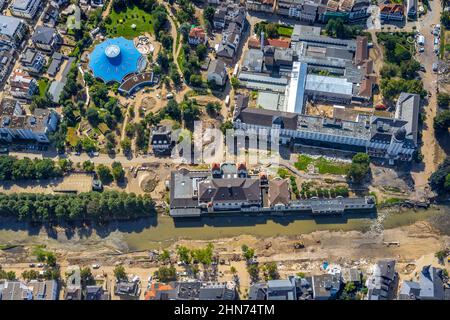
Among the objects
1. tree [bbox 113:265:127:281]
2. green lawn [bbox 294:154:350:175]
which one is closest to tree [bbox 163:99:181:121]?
green lawn [bbox 294:154:350:175]

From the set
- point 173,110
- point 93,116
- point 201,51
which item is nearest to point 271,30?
point 201,51

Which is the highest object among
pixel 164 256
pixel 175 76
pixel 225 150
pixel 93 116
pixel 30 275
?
pixel 175 76

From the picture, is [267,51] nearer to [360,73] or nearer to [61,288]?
[360,73]

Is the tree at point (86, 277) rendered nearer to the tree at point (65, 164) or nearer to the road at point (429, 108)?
the tree at point (65, 164)

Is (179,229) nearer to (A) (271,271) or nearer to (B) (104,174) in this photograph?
(B) (104,174)

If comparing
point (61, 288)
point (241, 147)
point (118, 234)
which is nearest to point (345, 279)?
point (241, 147)
